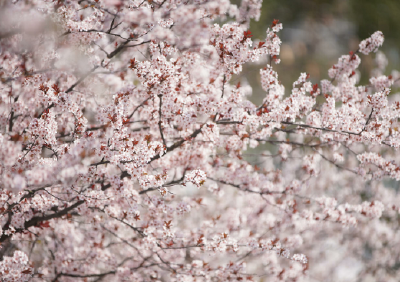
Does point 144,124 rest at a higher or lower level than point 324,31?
lower

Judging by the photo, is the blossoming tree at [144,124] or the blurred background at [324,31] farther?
the blurred background at [324,31]

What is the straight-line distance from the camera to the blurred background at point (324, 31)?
12.7 meters

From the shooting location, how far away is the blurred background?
1270 centimetres

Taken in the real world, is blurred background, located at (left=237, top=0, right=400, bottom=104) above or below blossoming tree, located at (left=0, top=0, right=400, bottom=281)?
above

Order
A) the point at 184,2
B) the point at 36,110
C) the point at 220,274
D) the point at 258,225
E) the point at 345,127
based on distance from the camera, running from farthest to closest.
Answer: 1. the point at 258,225
2. the point at 220,274
3. the point at 36,110
4. the point at 345,127
5. the point at 184,2

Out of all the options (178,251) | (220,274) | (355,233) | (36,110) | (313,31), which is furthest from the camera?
(313,31)

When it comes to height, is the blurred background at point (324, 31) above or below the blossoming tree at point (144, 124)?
above

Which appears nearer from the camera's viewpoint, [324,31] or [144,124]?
[144,124]

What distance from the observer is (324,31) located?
1623 centimetres

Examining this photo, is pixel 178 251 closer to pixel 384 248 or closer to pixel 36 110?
pixel 36 110

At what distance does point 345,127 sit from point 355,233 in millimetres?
5364

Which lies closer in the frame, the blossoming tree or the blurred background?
the blossoming tree

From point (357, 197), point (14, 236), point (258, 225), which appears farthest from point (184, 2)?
point (357, 197)

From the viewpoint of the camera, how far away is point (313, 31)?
1611 cm
